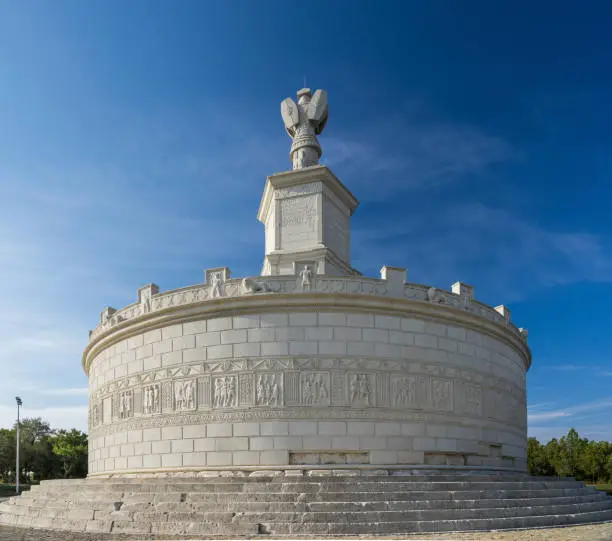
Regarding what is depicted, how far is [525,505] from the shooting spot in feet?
52.4

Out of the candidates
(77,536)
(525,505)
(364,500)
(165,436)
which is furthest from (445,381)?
(77,536)

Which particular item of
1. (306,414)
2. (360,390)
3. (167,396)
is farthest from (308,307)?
(167,396)

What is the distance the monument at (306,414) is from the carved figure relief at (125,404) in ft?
0.22

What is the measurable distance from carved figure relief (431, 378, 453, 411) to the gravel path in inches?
194

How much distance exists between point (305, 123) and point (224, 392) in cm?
1513

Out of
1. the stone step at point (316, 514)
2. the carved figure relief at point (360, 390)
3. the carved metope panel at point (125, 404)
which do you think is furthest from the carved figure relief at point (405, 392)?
the carved metope panel at point (125, 404)

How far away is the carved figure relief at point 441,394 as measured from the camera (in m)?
18.9

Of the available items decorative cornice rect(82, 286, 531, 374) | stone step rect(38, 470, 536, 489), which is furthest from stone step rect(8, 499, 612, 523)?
decorative cornice rect(82, 286, 531, 374)

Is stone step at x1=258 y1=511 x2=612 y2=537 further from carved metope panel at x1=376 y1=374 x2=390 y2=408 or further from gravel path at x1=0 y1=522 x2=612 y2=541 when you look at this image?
carved metope panel at x1=376 y1=374 x2=390 y2=408

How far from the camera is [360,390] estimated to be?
18.0 meters

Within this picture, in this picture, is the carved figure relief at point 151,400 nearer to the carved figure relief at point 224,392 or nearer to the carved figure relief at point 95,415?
the carved figure relief at point 224,392

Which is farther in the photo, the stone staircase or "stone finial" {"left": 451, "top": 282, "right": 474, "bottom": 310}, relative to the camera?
"stone finial" {"left": 451, "top": 282, "right": 474, "bottom": 310}

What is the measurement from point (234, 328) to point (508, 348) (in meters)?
11.0

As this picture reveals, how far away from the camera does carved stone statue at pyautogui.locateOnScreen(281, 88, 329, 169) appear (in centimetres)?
2783
